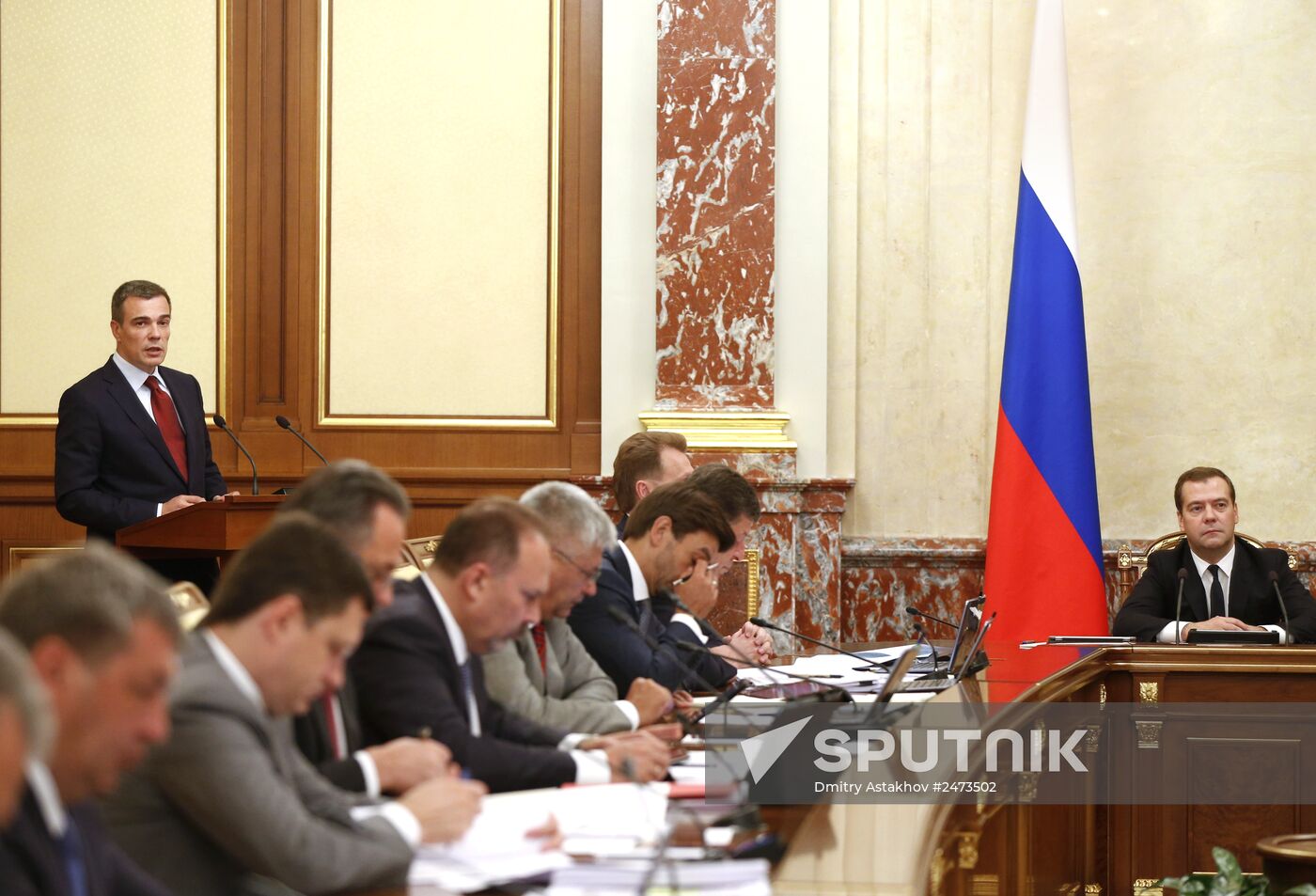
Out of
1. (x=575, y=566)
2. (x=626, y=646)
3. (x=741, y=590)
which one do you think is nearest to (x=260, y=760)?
(x=575, y=566)

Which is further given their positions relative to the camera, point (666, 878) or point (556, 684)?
point (556, 684)

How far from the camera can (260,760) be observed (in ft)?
6.31

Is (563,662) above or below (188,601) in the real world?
below

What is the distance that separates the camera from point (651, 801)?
2537 millimetres

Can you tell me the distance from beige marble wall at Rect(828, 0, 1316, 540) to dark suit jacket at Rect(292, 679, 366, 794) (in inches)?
171

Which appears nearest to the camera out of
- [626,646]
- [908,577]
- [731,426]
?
[626,646]

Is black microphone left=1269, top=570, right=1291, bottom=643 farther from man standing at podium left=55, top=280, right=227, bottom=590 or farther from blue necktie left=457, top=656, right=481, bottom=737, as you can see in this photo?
man standing at podium left=55, top=280, right=227, bottom=590

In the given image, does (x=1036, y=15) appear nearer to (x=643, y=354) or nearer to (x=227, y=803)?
(x=643, y=354)

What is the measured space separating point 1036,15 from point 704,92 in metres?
1.42

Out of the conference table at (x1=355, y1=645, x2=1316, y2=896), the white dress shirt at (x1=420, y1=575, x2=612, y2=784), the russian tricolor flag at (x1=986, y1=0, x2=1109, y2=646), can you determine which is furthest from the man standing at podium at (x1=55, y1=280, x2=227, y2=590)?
the russian tricolor flag at (x1=986, y1=0, x2=1109, y2=646)

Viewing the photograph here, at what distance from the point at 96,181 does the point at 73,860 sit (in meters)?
5.91

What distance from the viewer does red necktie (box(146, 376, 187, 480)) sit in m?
5.36

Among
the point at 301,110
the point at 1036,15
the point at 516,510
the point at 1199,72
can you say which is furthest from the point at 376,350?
the point at 516,510

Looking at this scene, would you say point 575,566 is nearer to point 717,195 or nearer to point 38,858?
point 38,858
